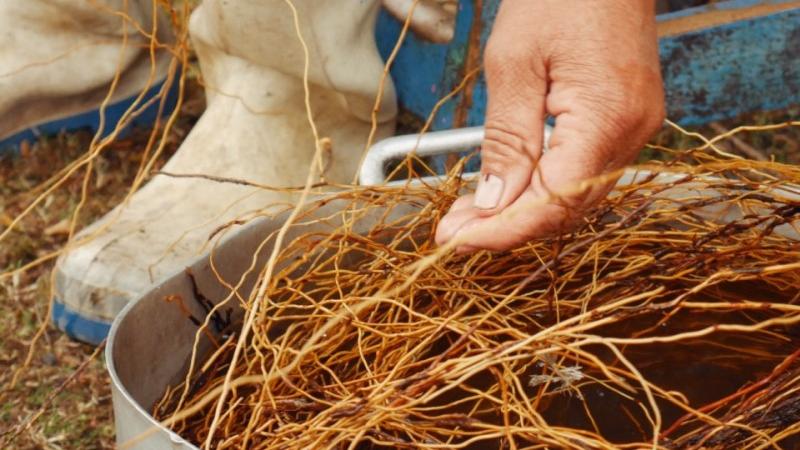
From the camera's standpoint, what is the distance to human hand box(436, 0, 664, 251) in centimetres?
67

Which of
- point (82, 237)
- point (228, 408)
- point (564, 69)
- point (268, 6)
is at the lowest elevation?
point (82, 237)

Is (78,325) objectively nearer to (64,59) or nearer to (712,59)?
(64,59)

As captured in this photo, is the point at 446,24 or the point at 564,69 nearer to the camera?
the point at 564,69

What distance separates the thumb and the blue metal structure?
0.45 meters

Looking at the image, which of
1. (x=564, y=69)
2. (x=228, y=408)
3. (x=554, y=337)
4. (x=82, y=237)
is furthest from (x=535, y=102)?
(x=82, y=237)

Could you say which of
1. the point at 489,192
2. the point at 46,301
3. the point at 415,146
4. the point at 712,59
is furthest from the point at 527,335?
the point at 46,301

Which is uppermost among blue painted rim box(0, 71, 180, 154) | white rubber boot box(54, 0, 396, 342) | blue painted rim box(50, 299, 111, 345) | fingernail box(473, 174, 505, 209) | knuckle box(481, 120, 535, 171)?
knuckle box(481, 120, 535, 171)

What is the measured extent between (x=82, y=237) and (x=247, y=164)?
8.3 inches

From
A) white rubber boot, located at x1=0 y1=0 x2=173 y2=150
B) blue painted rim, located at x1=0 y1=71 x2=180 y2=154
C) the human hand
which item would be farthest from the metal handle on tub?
blue painted rim, located at x1=0 y1=71 x2=180 y2=154

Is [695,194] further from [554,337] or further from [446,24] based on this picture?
[446,24]

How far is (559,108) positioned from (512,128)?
34 mm

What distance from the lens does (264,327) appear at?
2.50 ft

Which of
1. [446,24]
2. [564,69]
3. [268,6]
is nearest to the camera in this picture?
[564,69]

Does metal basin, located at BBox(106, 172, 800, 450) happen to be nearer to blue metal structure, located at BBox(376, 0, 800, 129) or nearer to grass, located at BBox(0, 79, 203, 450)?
grass, located at BBox(0, 79, 203, 450)
